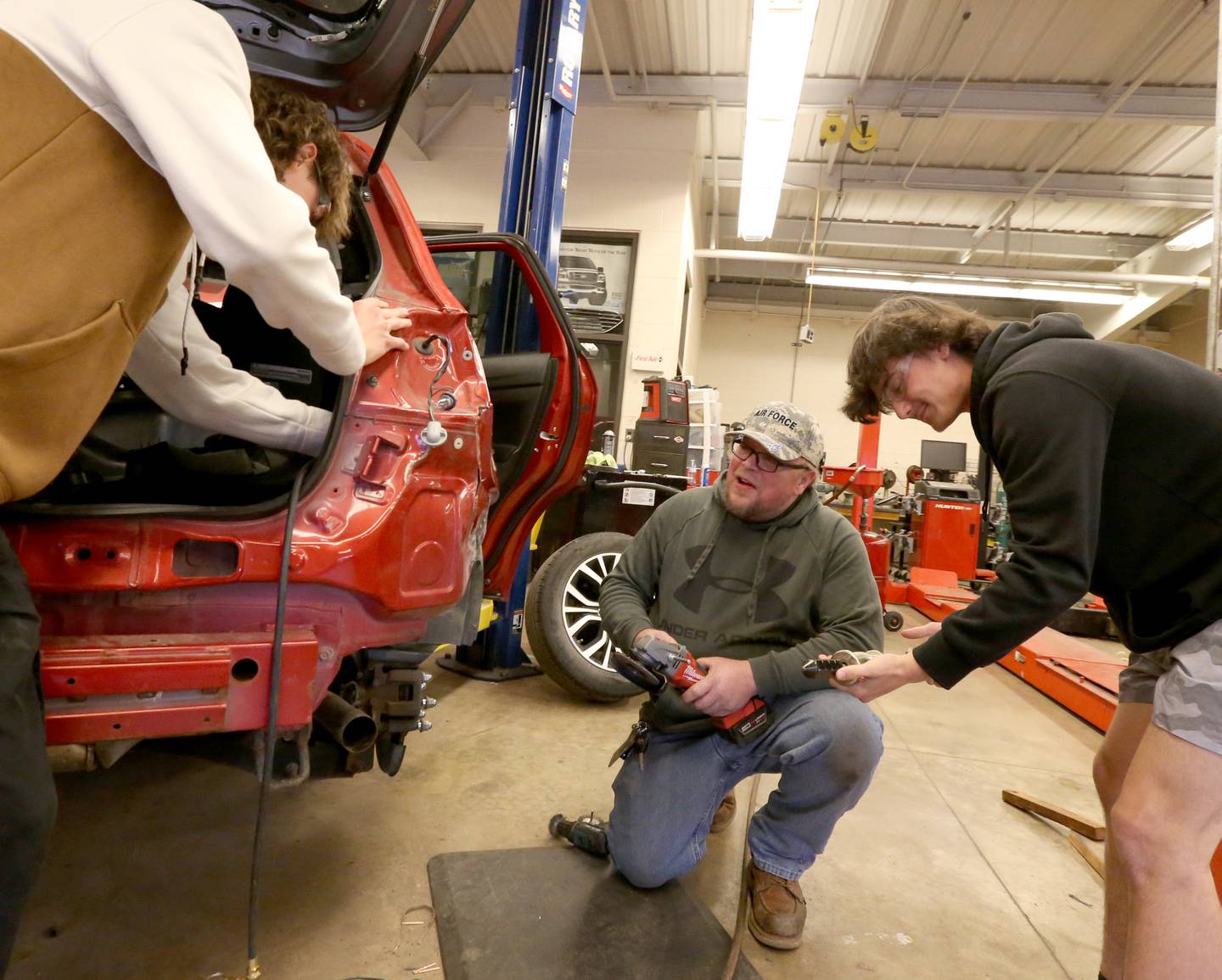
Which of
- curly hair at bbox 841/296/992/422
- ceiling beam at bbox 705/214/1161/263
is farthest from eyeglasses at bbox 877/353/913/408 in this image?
ceiling beam at bbox 705/214/1161/263

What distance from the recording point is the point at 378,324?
144 centimetres

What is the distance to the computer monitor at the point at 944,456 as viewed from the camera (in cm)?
851

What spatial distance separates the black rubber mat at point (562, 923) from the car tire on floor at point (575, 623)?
108cm

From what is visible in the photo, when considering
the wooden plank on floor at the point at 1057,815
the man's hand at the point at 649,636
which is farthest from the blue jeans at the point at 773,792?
the wooden plank on floor at the point at 1057,815

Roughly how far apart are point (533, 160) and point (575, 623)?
2108 mm

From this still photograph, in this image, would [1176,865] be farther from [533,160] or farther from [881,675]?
[533,160]

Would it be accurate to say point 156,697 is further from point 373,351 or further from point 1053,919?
point 1053,919

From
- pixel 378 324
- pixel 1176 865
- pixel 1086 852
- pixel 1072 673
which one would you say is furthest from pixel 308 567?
pixel 1072 673

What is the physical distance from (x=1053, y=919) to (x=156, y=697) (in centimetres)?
213

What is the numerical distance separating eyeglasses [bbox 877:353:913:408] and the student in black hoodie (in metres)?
0.16

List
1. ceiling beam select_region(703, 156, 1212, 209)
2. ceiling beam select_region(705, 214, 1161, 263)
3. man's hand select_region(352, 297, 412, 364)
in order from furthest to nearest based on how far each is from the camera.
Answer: ceiling beam select_region(705, 214, 1161, 263)
ceiling beam select_region(703, 156, 1212, 209)
man's hand select_region(352, 297, 412, 364)

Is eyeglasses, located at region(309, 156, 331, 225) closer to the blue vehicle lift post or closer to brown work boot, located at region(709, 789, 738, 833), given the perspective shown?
the blue vehicle lift post

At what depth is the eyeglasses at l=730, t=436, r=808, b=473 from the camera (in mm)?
1828

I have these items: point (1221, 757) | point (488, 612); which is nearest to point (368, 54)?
point (488, 612)
